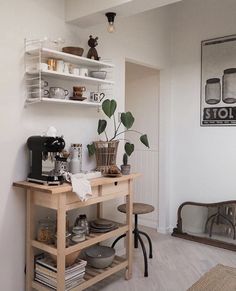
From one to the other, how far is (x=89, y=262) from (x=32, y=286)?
1.55 feet

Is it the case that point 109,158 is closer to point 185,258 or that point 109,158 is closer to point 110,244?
point 110,244

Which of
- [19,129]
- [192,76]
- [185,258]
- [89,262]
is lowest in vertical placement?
[185,258]

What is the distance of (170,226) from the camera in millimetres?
3982

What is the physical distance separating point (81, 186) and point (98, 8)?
1343mm

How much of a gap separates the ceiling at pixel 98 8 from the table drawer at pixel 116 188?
4.42 ft

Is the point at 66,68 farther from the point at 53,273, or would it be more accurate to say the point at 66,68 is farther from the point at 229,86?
the point at 229,86

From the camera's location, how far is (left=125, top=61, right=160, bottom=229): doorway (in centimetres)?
407

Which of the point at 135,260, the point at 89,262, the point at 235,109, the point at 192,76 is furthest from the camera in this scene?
the point at 192,76

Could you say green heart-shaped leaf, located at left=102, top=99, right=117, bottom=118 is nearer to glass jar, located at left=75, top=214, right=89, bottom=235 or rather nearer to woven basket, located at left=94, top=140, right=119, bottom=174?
woven basket, located at left=94, top=140, right=119, bottom=174

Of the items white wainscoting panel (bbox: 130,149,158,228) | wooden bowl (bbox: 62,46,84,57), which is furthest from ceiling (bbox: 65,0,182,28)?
white wainscoting panel (bbox: 130,149,158,228)

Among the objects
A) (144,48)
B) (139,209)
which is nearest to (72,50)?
(144,48)

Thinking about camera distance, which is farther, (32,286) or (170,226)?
(170,226)

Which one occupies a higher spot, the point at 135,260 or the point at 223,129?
the point at 223,129

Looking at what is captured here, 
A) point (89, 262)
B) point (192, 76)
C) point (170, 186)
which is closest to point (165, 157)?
point (170, 186)
